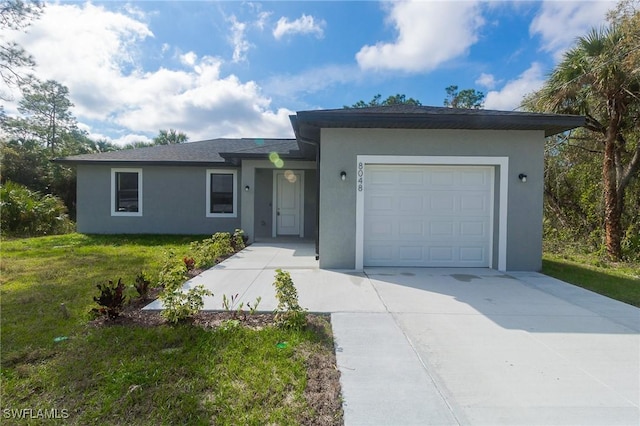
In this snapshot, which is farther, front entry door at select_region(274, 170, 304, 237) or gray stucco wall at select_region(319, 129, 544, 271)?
front entry door at select_region(274, 170, 304, 237)

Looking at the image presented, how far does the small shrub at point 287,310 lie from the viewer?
353 cm

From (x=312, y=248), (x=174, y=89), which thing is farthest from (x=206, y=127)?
(x=312, y=248)

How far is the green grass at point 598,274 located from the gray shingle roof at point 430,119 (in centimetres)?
311

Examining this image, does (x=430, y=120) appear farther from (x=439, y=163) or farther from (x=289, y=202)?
(x=289, y=202)

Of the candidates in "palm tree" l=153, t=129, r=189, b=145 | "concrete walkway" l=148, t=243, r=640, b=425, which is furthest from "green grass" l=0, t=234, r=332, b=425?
"palm tree" l=153, t=129, r=189, b=145

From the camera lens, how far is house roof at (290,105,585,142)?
5.84m

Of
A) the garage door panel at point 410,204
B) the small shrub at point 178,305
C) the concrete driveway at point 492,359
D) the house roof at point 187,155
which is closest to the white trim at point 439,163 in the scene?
the garage door panel at point 410,204

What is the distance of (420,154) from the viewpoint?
6.48m

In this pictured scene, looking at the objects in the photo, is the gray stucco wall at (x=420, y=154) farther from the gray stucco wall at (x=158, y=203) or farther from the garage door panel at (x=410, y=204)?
the gray stucco wall at (x=158, y=203)

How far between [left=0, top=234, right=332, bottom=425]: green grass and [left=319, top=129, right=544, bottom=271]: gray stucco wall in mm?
3290

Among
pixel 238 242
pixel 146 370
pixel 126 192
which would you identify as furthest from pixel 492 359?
pixel 126 192

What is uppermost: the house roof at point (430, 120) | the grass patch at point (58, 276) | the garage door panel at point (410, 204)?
the house roof at point (430, 120)

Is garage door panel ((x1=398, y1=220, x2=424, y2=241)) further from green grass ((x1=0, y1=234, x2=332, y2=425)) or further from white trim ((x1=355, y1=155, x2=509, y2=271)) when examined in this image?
green grass ((x1=0, y1=234, x2=332, y2=425))

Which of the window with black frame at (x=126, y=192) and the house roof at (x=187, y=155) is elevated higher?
the house roof at (x=187, y=155)
